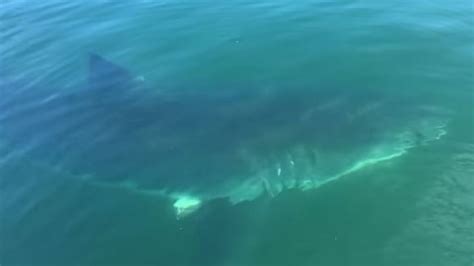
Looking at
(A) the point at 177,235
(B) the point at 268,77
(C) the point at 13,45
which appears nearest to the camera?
(A) the point at 177,235

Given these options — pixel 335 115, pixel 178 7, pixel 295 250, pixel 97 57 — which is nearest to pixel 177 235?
pixel 295 250

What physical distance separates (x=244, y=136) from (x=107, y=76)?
6.97 meters

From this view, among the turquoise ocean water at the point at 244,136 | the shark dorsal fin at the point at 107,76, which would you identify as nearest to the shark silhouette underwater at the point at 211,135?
the turquoise ocean water at the point at 244,136

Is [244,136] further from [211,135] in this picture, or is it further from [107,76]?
[107,76]

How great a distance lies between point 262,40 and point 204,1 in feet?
17.0

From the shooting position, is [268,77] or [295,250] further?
[268,77]

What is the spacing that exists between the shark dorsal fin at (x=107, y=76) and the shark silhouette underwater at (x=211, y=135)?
226 millimetres

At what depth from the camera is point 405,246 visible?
12.6 metres

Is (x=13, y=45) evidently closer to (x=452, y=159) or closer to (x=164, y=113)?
(x=164, y=113)

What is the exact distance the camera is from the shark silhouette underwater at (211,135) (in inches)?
598

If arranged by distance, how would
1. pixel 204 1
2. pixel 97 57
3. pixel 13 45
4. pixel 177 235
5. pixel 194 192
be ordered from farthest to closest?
pixel 204 1, pixel 13 45, pixel 97 57, pixel 194 192, pixel 177 235

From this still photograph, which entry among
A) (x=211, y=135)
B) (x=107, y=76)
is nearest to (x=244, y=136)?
(x=211, y=135)

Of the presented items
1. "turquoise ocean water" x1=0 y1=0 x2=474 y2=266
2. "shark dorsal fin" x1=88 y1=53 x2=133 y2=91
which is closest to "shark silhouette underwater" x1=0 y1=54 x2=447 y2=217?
"turquoise ocean water" x1=0 y1=0 x2=474 y2=266

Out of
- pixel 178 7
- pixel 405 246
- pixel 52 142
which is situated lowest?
pixel 405 246
